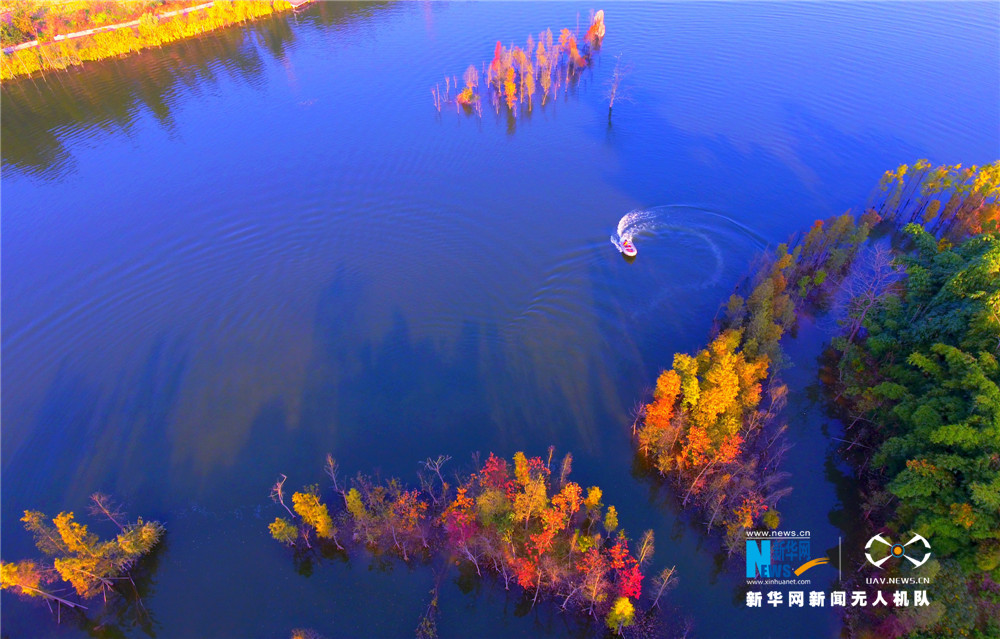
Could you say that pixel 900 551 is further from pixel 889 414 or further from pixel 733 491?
pixel 733 491

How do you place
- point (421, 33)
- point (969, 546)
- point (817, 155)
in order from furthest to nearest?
point (421, 33), point (817, 155), point (969, 546)

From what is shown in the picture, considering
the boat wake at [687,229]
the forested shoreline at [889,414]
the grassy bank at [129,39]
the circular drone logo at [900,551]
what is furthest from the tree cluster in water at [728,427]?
the grassy bank at [129,39]

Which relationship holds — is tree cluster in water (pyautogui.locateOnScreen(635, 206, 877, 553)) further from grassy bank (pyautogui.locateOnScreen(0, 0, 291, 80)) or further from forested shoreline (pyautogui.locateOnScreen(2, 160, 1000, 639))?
grassy bank (pyautogui.locateOnScreen(0, 0, 291, 80))

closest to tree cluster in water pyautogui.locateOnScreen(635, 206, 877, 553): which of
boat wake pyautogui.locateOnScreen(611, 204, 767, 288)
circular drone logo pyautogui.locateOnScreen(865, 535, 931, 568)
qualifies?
circular drone logo pyautogui.locateOnScreen(865, 535, 931, 568)

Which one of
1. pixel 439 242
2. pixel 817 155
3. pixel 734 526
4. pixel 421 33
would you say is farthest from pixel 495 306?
pixel 421 33

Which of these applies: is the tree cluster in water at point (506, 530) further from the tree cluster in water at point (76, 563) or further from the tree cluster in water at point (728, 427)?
the tree cluster in water at point (76, 563)

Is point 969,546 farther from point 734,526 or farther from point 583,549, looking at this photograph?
point 583,549

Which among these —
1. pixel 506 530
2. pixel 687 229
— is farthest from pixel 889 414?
pixel 687 229
